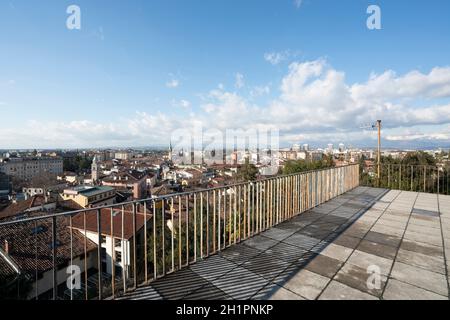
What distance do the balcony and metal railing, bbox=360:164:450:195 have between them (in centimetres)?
359

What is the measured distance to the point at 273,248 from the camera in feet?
10.0

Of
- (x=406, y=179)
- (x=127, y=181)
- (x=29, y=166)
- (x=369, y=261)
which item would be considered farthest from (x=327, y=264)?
(x=29, y=166)

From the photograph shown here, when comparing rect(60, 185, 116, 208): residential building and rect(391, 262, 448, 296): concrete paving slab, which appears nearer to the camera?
rect(391, 262, 448, 296): concrete paving slab

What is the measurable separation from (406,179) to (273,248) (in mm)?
9402

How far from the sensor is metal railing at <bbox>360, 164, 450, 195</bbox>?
27.6 feet

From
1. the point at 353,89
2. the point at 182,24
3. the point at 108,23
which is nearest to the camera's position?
the point at 108,23

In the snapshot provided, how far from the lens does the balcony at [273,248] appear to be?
2.05 m

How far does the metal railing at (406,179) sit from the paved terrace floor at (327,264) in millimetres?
4738

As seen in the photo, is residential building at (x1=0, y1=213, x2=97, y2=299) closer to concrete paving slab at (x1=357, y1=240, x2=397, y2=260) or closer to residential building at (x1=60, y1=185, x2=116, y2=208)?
concrete paving slab at (x1=357, y1=240, x2=397, y2=260)

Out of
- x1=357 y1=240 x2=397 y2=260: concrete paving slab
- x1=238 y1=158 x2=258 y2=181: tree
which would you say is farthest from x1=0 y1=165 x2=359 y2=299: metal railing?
x1=238 y1=158 x2=258 y2=181: tree
